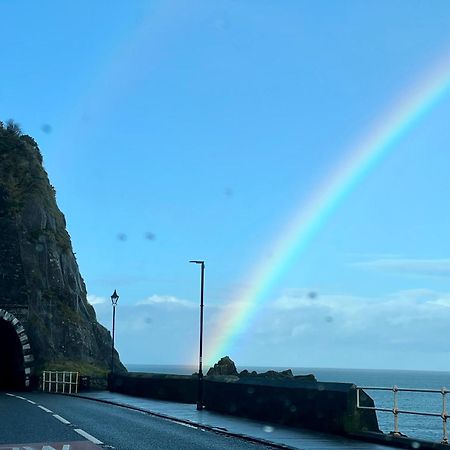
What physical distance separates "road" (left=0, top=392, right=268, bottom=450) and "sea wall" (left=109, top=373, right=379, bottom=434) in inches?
115

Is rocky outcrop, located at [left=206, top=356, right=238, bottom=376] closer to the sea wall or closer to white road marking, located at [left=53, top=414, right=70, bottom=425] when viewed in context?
the sea wall

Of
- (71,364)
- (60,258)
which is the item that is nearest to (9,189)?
(60,258)

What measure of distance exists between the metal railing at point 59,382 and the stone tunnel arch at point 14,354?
13.0 ft

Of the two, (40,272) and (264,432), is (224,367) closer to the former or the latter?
(40,272)

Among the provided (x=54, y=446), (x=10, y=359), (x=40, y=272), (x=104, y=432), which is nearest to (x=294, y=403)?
(x=104, y=432)

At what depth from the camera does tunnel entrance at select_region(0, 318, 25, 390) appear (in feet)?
187

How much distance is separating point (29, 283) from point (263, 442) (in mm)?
49644

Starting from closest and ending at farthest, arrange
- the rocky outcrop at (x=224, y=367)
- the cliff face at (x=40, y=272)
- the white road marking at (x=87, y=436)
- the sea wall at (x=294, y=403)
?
the white road marking at (x=87, y=436) < the sea wall at (x=294, y=403) < the cliff face at (x=40, y=272) < the rocky outcrop at (x=224, y=367)

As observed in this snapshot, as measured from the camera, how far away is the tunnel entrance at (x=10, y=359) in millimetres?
57000

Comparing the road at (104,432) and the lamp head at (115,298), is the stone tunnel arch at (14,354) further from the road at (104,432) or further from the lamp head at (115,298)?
the road at (104,432)

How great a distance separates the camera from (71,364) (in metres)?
57.0

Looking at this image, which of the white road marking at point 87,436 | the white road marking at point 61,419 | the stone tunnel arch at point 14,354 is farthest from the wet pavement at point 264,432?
the stone tunnel arch at point 14,354

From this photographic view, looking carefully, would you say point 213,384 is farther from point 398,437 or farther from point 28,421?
point 398,437

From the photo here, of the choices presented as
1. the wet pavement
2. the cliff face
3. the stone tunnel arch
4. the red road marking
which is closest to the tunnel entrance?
the stone tunnel arch
